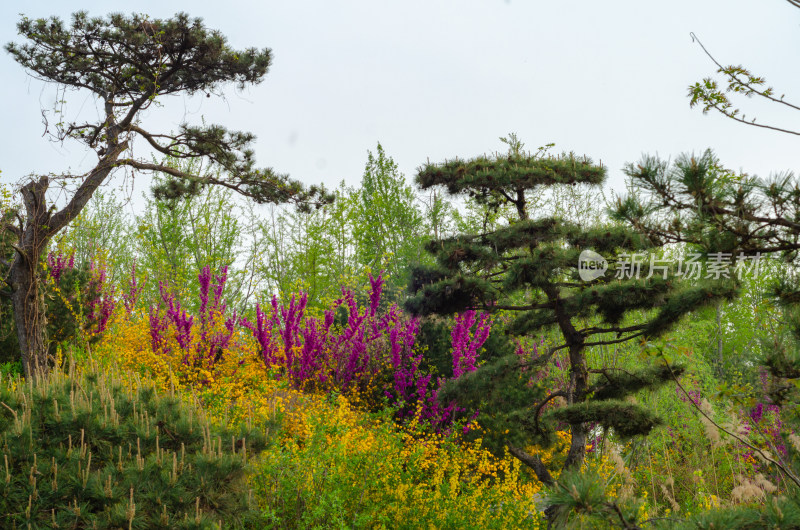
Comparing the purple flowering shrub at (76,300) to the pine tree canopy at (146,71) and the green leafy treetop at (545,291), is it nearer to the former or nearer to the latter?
the pine tree canopy at (146,71)

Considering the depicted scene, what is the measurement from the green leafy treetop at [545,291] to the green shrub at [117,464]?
2483 mm

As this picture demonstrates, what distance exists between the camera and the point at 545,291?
5.64 metres

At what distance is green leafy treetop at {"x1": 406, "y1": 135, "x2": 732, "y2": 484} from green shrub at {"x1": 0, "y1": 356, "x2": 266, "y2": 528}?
2483 mm

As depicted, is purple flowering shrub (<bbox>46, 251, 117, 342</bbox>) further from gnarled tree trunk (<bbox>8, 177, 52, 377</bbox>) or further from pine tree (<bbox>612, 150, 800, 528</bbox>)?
pine tree (<bbox>612, 150, 800, 528</bbox>)

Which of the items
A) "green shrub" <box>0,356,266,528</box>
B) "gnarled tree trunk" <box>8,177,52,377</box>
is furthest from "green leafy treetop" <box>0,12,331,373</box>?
"green shrub" <box>0,356,266,528</box>

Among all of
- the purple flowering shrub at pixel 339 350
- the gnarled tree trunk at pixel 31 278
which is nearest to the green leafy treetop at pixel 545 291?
the purple flowering shrub at pixel 339 350

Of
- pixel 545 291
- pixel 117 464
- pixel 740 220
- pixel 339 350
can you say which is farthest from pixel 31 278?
pixel 740 220

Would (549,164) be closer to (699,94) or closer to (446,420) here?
(699,94)

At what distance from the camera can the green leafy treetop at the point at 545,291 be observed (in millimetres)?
5031

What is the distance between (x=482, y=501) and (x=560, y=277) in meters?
2.32

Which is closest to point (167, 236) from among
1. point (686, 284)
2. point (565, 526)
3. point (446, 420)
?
point (446, 420)

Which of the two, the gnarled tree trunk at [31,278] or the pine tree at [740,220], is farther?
the gnarled tree trunk at [31,278]

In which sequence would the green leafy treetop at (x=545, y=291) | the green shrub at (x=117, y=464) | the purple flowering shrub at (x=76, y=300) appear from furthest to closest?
the purple flowering shrub at (x=76, y=300)
the green leafy treetop at (x=545, y=291)
the green shrub at (x=117, y=464)

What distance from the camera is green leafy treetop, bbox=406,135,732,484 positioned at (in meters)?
5.03
